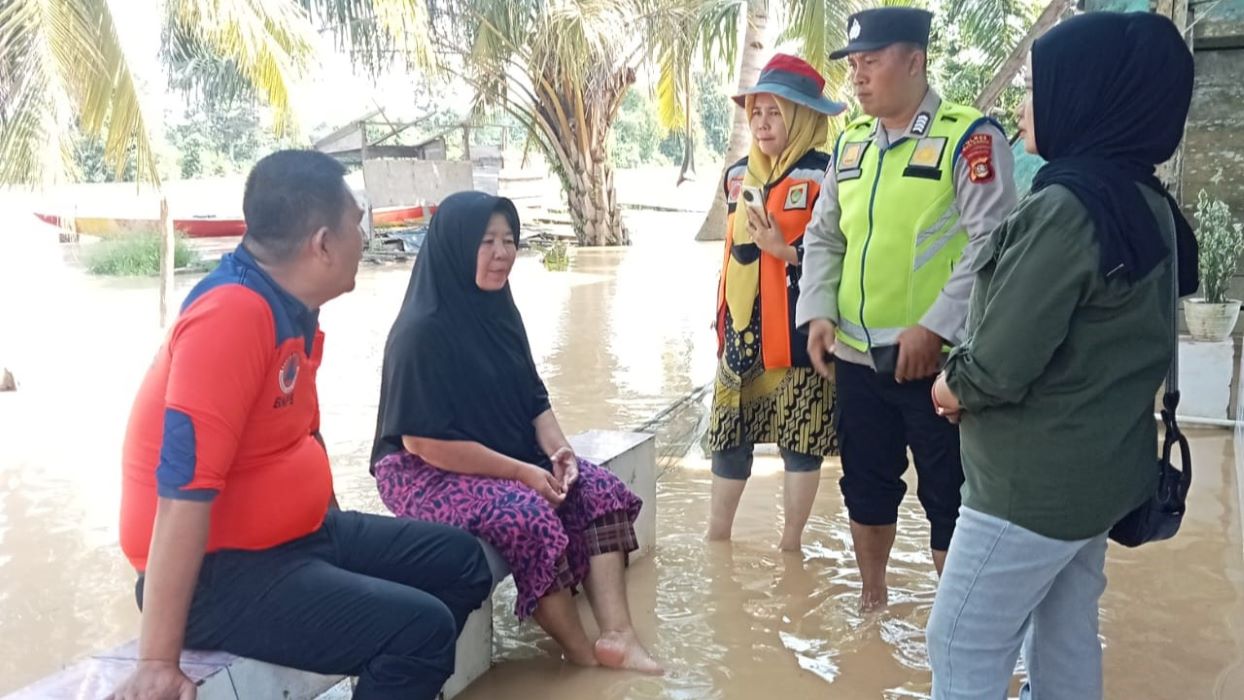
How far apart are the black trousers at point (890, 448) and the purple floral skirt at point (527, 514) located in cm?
69

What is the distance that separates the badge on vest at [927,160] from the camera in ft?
9.61

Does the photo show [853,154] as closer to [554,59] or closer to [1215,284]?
[1215,284]

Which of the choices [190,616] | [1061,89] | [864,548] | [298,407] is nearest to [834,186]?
[864,548]

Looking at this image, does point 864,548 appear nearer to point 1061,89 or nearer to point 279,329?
point 1061,89

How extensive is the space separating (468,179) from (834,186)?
16.6m

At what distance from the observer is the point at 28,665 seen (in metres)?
3.44

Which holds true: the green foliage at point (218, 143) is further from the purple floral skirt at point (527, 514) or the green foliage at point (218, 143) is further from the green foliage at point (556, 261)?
the purple floral skirt at point (527, 514)

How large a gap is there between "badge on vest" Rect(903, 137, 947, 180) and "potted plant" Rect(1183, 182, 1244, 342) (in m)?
3.08

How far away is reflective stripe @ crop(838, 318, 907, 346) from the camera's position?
9.80 ft

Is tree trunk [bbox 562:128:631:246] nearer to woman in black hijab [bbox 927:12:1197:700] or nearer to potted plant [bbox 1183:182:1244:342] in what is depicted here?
potted plant [bbox 1183:182:1244:342]

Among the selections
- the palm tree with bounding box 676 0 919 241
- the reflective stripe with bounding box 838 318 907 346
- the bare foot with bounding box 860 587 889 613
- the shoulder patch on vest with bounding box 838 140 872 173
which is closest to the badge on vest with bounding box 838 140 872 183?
the shoulder patch on vest with bounding box 838 140 872 173

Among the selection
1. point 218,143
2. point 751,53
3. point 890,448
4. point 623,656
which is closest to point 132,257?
point 751,53

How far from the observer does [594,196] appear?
2003 centimetres

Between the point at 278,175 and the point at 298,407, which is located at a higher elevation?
the point at 278,175
